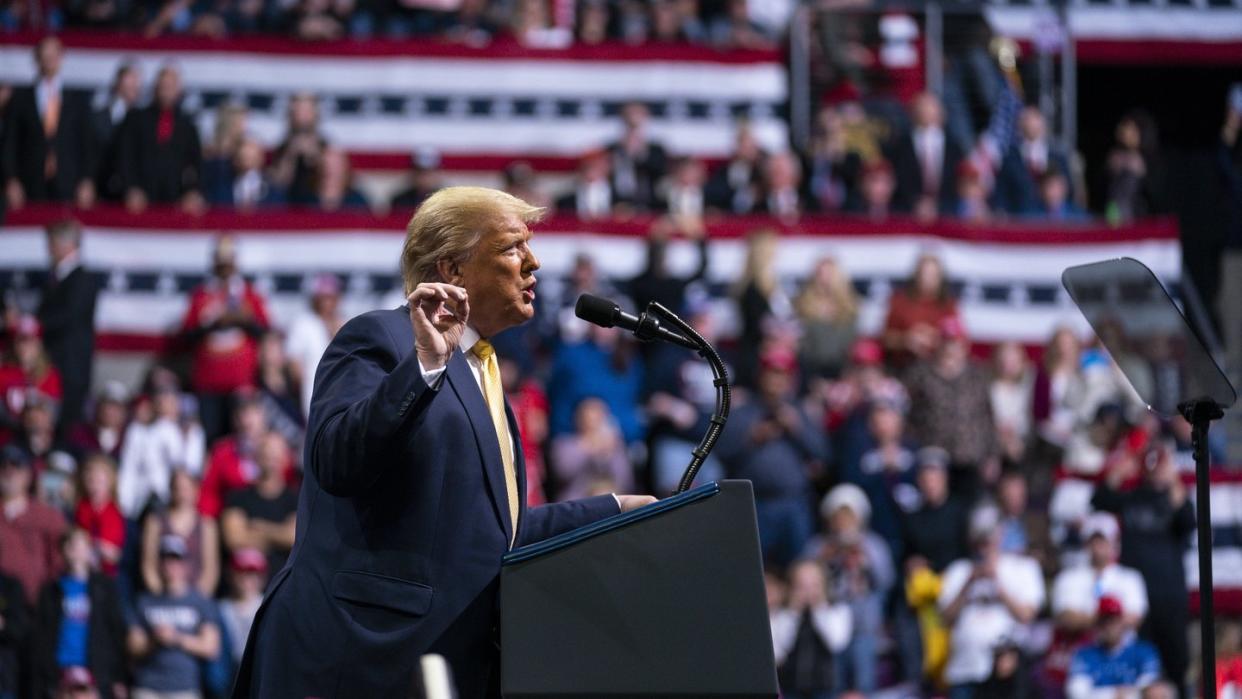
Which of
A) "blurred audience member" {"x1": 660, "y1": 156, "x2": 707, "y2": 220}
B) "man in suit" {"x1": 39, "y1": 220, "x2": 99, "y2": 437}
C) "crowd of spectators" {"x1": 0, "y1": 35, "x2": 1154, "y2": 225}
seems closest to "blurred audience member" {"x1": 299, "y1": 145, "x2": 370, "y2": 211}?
"crowd of spectators" {"x1": 0, "y1": 35, "x2": 1154, "y2": 225}

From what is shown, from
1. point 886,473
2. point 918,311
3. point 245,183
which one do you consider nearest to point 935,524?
point 886,473

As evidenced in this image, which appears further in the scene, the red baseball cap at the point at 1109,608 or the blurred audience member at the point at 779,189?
the blurred audience member at the point at 779,189

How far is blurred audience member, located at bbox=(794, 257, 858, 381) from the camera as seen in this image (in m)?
12.8

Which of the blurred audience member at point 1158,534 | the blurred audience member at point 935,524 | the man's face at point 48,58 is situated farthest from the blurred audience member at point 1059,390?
the man's face at point 48,58

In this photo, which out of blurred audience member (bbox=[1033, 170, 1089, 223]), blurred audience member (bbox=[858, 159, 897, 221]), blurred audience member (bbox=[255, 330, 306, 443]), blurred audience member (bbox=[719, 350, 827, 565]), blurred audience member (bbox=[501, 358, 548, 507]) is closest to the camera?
blurred audience member (bbox=[501, 358, 548, 507])

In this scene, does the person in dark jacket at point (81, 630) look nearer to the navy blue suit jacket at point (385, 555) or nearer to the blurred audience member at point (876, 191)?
the navy blue suit jacket at point (385, 555)

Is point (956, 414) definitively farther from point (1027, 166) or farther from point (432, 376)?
point (432, 376)

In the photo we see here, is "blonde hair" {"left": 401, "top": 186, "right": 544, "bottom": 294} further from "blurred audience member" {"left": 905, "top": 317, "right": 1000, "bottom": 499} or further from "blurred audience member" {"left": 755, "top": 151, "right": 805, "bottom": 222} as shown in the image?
"blurred audience member" {"left": 755, "top": 151, "right": 805, "bottom": 222}

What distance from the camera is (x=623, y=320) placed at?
425cm

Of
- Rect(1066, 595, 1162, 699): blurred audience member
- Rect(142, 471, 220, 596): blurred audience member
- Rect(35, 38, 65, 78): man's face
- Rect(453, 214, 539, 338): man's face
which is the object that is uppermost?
Rect(35, 38, 65, 78): man's face

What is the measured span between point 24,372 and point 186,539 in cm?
210

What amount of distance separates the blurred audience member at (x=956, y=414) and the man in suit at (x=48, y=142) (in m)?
5.56

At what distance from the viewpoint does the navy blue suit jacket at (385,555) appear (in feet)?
13.3

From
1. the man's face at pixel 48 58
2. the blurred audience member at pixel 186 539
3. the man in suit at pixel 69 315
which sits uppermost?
the man's face at pixel 48 58
